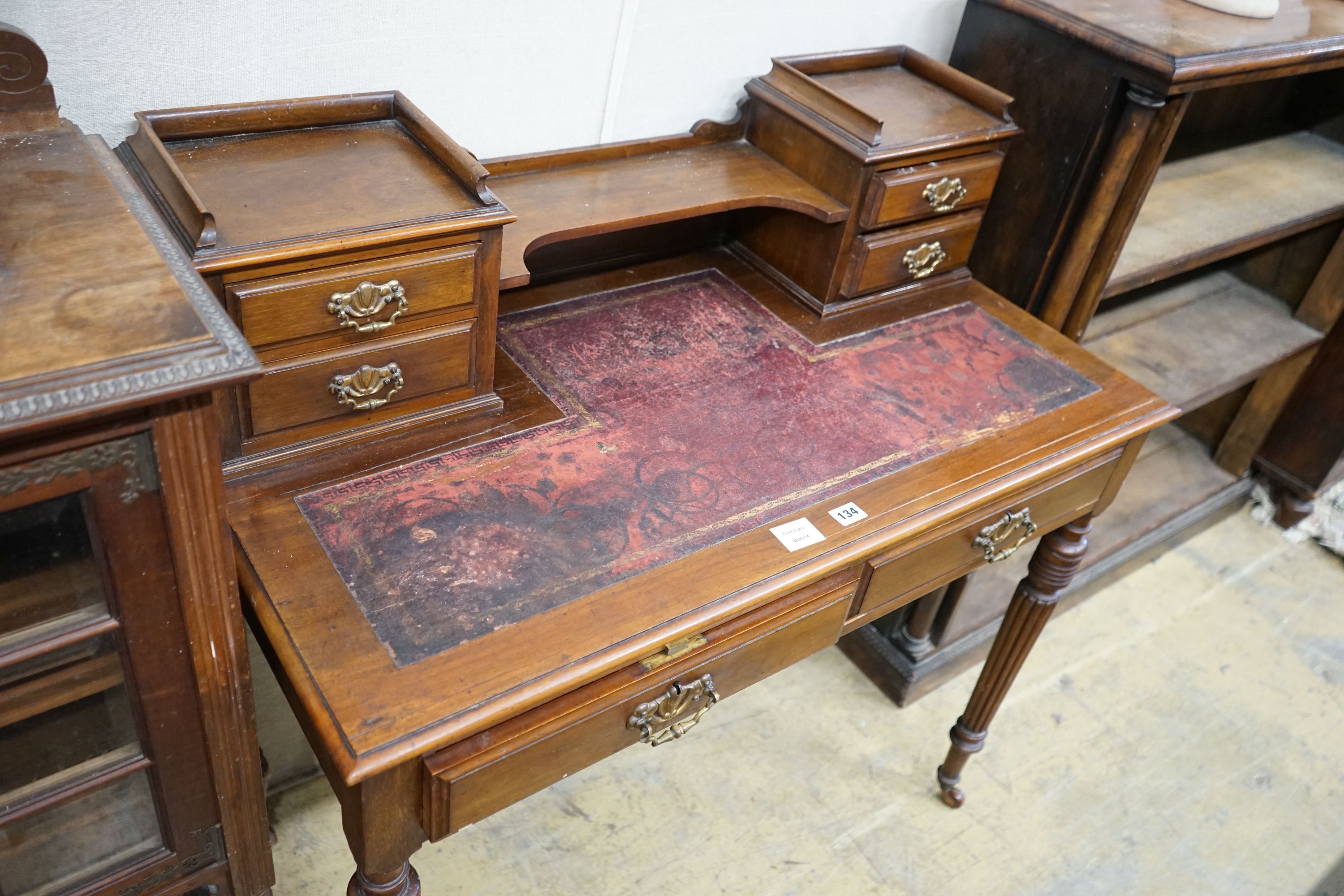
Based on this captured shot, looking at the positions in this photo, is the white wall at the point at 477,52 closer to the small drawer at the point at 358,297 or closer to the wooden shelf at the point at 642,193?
the wooden shelf at the point at 642,193

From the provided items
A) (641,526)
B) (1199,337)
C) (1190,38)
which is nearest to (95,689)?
(641,526)

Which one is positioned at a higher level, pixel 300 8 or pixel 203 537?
pixel 300 8

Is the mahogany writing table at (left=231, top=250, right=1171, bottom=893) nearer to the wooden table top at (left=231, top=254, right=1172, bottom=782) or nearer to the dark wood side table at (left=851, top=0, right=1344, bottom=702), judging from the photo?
the wooden table top at (left=231, top=254, right=1172, bottom=782)

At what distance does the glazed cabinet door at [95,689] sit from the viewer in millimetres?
875

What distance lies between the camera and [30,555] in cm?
89

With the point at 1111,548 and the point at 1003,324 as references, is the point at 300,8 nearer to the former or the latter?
the point at 1003,324

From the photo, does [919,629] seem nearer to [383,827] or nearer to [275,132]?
[383,827]

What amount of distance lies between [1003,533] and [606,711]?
70 centimetres

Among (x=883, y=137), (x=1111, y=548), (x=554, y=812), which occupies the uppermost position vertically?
(x=883, y=137)

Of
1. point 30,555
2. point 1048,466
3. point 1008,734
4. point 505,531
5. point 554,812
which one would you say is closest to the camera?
point 30,555

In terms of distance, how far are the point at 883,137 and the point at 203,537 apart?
1.18 metres

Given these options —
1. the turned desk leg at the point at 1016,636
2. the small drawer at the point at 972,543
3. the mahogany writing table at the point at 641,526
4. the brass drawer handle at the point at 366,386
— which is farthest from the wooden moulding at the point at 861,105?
the brass drawer handle at the point at 366,386

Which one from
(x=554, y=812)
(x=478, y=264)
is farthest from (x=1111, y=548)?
(x=478, y=264)

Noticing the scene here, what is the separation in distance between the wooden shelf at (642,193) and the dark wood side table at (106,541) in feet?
1.77
